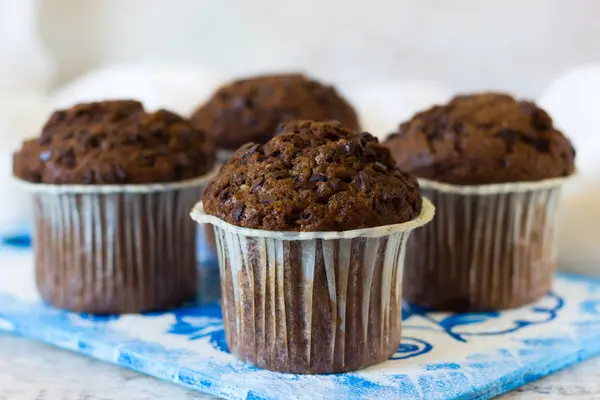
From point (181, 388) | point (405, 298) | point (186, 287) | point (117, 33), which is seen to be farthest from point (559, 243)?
point (117, 33)

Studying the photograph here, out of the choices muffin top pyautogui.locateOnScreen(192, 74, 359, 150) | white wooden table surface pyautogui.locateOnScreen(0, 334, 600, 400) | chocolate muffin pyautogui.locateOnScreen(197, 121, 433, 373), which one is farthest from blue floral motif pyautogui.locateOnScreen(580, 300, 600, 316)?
muffin top pyautogui.locateOnScreen(192, 74, 359, 150)

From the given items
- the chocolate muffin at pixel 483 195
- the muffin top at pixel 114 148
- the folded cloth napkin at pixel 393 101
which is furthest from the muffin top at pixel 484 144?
the folded cloth napkin at pixel 393 101

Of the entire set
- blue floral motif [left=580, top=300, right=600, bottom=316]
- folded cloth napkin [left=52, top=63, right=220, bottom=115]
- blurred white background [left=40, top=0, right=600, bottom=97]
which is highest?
blurred white background [left=40, top=0, right=600, bottom=97]

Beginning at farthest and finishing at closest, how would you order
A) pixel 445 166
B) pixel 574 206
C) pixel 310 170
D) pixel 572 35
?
pixel 572 35 → pixel 574 206 → pixel 445 166 → pixel 310 170

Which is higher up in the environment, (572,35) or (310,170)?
(572,35)

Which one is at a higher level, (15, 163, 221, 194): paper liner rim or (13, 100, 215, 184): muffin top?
(13, 100, 215, 184): muffin top

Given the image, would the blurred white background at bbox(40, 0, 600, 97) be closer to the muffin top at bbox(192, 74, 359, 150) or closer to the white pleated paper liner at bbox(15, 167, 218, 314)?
the muffin top at bbox(192, 74, 359, 150)

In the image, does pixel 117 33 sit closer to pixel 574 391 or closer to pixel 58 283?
pixel 58 283
